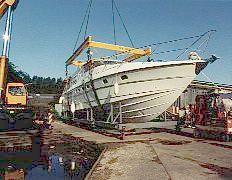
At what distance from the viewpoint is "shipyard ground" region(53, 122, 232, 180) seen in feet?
18.9

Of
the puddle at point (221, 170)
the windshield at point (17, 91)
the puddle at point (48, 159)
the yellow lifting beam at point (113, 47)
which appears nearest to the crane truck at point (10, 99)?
the windshield at point (17, 91)

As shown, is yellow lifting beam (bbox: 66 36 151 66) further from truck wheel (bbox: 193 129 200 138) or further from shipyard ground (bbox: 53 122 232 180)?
shipyard ground (bbox: 53 122 232 180)

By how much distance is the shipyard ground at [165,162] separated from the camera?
5.76 metres

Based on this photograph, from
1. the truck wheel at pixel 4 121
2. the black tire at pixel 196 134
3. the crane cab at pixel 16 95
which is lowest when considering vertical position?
the black tire at pixel 196 134

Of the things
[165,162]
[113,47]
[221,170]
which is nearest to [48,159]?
[165,162]

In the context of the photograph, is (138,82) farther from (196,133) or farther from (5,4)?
(5,4)

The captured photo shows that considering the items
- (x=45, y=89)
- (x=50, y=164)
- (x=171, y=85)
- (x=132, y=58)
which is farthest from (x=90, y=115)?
(x=45, y=89)

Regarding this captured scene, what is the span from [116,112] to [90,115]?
3.08 meters

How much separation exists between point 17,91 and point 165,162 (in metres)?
11.8

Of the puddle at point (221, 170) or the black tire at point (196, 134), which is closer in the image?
the puddle at point (221, 170)

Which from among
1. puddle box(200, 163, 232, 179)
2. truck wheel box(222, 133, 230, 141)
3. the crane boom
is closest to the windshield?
the crane boom

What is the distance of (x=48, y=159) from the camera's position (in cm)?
808

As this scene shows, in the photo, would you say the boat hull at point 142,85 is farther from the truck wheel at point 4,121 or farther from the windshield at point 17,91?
the truck wheel at point 4,121

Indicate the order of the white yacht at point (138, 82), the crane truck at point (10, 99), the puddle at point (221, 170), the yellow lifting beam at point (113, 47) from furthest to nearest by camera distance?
the yellow lifting beam at point (113, 47), the white yacht at point (138, 82), the crane truck at point (10, 99), the puddle at point (221, 170)
